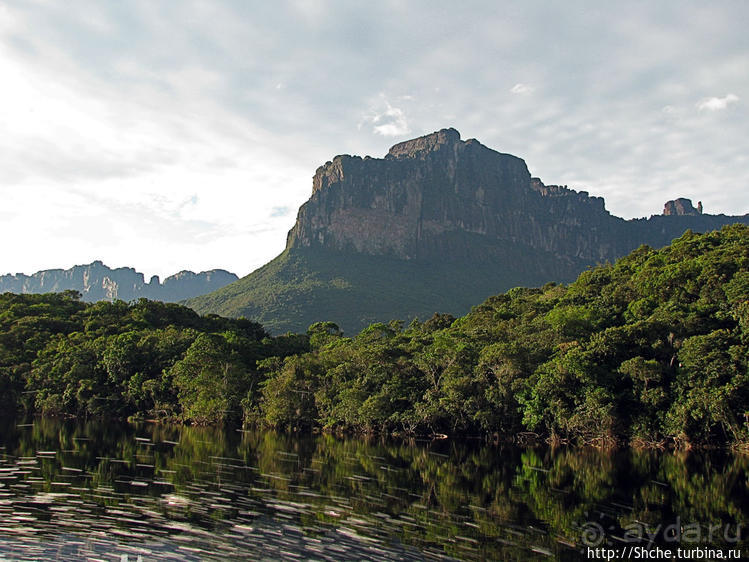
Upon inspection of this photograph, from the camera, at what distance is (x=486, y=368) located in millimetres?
34000

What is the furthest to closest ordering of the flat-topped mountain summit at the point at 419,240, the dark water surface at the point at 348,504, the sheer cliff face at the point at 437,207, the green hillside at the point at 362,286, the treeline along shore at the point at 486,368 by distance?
the sheer cliff face at the point at 437,207 < the flat-topped mountain summit at the point at 419,240 < the green hillside at the point at 362,286 < the treeline along shore at the point at 486,368 < the dark water surface at the point at 348,504

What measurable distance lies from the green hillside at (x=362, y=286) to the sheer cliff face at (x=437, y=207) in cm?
533

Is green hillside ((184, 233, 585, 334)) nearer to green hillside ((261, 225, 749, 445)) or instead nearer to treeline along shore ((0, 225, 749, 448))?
treeline along shore ((0, 225, 749, 448))

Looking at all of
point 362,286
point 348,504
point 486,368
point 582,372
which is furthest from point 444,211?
point 348,504

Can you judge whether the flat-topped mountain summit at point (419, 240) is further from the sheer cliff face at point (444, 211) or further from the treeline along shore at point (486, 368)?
the treeline along shore at point (486, 368)

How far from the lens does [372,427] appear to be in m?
36.3

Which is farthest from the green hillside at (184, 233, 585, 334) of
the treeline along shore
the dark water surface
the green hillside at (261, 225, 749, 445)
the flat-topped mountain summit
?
the dark water surface

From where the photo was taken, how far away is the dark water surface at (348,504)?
9953 mm

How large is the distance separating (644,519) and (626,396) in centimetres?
1850

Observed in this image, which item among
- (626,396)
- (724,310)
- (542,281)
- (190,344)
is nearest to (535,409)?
(626,396)

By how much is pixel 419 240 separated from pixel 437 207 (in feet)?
49.9

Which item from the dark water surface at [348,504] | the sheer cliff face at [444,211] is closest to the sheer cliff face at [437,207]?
the sheer cliff face at [444,211]

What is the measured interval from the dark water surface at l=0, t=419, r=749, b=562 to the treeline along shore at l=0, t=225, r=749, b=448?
4.61m

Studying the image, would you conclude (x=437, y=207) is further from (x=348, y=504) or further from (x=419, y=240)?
(x=348, y=504)
